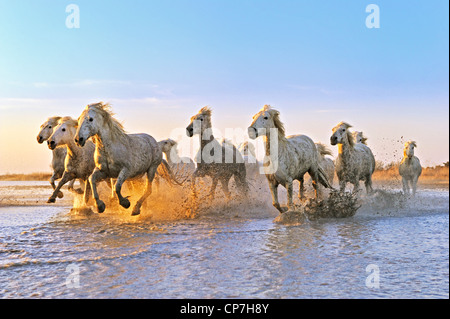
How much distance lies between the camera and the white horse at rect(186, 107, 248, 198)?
444 inches

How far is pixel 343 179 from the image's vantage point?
12.1 metres

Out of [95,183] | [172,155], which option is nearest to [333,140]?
[172,155]

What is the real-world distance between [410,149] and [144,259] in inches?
505

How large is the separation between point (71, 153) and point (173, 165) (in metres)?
3.93

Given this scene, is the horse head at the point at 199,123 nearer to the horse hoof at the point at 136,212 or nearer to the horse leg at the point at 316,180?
the horse hoof at the point at 136,212

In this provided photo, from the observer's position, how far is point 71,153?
10.4 metres

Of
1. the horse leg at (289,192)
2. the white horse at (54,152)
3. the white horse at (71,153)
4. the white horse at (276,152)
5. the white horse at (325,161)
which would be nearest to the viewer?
the white horse at (276,152)

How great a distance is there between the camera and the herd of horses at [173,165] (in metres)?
9.02

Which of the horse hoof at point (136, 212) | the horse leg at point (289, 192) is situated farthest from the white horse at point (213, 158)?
the horse leg at point (289, 192)

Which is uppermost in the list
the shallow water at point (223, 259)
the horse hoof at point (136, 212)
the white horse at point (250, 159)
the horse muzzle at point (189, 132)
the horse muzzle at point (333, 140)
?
the horse muzzle at point (189, 132)

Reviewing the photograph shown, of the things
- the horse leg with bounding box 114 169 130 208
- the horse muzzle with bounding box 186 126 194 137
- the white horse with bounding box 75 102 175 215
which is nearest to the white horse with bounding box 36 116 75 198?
the white horse with bounding box 75 102 175 215

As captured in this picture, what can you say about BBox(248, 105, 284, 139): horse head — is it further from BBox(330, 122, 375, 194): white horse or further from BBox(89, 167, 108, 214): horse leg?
BBox(89, 167, 108, 214): horse leg
